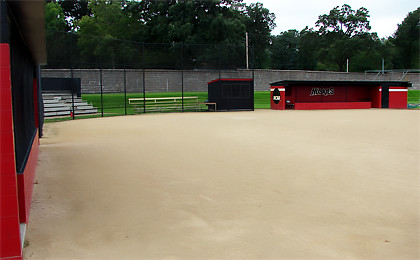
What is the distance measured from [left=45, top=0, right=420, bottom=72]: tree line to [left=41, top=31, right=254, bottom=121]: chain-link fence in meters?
0.07

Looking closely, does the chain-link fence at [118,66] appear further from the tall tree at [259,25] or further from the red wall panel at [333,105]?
the tall tree at [259,25]

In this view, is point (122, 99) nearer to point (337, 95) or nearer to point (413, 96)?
point (337, 95)

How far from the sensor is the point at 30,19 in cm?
454

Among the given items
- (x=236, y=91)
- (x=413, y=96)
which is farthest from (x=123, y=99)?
(x=413, y=96)

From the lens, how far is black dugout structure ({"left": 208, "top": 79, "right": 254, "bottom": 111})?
23747 mm

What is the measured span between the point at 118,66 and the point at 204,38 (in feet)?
79.4

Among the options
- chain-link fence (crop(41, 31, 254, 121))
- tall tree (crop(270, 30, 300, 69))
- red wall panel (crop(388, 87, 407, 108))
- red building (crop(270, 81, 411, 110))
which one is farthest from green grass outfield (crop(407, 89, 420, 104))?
tall tree (crop(270, 30, 300, 69))

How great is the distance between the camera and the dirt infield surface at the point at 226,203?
128 inches

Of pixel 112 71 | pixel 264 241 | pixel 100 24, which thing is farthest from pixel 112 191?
pixel 100 24

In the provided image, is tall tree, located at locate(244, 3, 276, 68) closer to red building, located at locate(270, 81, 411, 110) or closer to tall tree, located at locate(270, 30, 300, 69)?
tall tree, located at locate(270, 30, 300, 69)

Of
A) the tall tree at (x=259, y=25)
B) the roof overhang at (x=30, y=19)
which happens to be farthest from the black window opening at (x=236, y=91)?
the tall tree at (x=259, y=25)

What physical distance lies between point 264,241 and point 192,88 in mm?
30893

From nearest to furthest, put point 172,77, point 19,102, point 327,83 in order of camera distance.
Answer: point 19,102 → point 327,83 → point 172,77

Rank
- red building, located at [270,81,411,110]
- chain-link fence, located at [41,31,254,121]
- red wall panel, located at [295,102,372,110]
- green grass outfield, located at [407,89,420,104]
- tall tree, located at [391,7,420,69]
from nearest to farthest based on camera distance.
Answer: chain-link fence, located at [41,31,254,121]
red wall panel, located at [295,102,372,110]
red building, located at [270,81,411,110]
green grass outfield, located at [407,89,420,104]
tall tree, located at [391,7,420,69]
